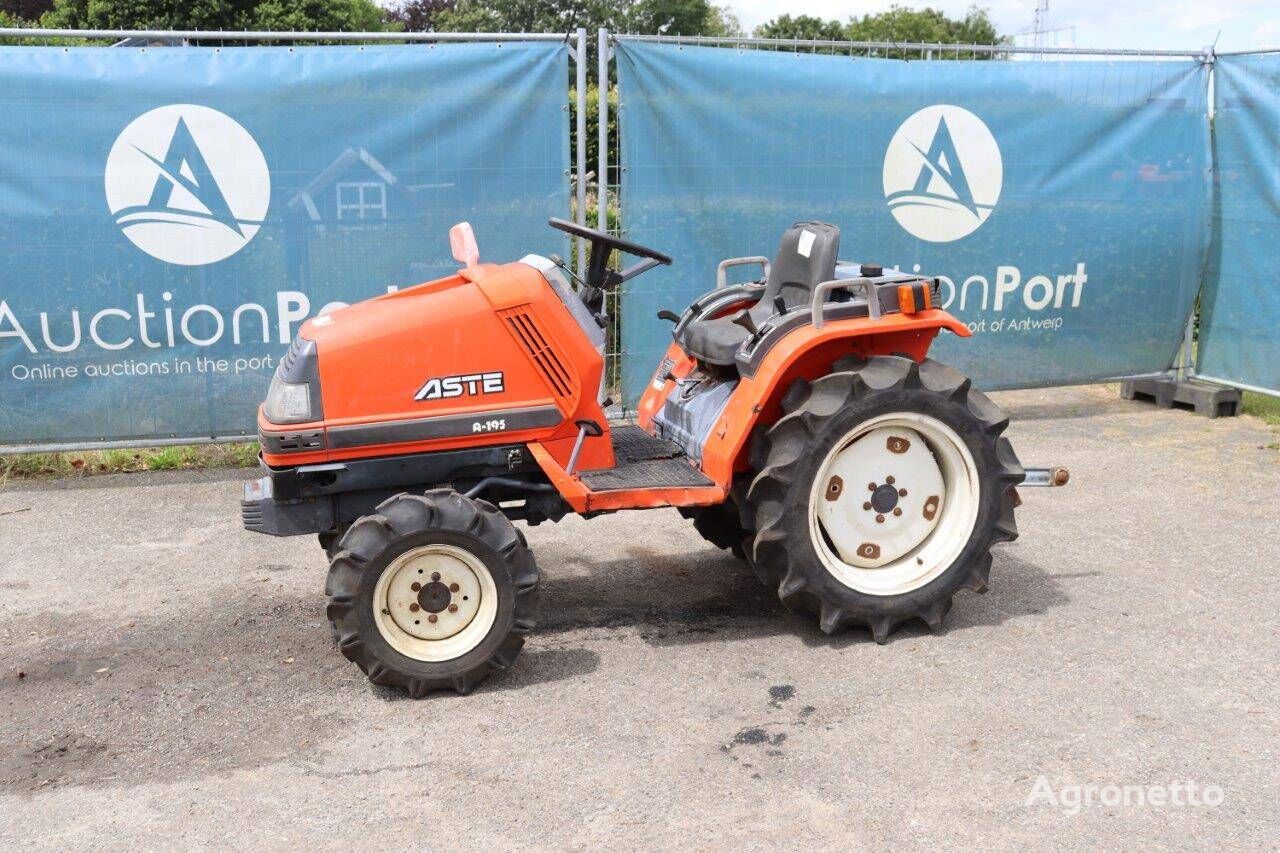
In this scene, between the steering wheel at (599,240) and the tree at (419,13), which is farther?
the tree at (419,13)

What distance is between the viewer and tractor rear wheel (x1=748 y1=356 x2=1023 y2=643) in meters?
4.49

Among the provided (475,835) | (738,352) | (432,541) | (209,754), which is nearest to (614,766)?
(475,835)

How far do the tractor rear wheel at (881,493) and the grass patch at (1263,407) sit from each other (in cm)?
450

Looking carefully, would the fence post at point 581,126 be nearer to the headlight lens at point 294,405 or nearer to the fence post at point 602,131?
the fence post at point 602,131

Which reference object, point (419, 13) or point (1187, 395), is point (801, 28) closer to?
point (419, 13)

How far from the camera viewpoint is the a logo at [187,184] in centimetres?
668

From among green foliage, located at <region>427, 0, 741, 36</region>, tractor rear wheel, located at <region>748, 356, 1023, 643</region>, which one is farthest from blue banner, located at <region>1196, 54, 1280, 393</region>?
green foliage, located at <region>427, 0, 741, 36</region>

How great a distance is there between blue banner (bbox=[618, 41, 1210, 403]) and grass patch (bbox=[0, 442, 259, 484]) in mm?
2506

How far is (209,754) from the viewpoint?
389 centimetres

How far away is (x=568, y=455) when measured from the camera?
4.61m

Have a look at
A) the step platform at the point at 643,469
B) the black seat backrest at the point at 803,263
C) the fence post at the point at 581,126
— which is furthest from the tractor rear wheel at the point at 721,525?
the fence post at the point at 581,126

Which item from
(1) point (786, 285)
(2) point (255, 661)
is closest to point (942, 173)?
(1) point (786, 285)

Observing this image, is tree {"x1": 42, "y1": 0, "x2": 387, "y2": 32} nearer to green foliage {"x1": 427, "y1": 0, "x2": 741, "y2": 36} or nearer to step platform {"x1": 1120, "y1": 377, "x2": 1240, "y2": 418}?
green foliage {"x1": 427, "y1": 0, "x2": 741, "y2": 36}

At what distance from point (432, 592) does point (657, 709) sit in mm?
872
